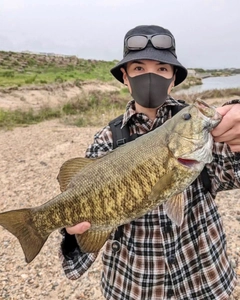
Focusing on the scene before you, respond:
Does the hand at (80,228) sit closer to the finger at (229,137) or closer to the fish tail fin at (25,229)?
the fish tail fin at (25,229)

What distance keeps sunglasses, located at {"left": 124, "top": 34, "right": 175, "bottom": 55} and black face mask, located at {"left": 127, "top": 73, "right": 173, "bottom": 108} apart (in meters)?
0.23

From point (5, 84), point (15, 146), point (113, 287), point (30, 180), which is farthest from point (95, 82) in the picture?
point (113, 287)

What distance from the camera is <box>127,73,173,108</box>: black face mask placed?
2604 mm

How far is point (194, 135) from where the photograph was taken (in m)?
1.95

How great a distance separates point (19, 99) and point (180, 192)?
74.9ft

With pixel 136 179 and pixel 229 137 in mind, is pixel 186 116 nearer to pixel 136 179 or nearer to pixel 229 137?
pixel 229 137

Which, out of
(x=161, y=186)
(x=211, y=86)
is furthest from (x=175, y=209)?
(x=211, y=86)

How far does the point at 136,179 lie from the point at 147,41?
1214 mm

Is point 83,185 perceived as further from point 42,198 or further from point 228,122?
point 42,198

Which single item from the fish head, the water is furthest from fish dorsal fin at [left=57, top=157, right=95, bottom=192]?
the water

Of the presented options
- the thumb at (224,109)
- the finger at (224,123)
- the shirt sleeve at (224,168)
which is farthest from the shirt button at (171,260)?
the thumb at (224,109)

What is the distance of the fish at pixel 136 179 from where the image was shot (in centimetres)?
192

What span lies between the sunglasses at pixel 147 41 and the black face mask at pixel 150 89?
225 millimetres

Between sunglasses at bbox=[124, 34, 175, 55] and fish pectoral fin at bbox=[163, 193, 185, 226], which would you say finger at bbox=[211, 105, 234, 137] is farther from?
sunglasses at bbox=[124, 34, 175, 55]
